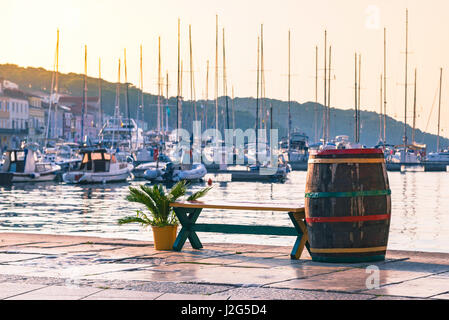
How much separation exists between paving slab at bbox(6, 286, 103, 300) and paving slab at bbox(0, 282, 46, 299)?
11 centimetres

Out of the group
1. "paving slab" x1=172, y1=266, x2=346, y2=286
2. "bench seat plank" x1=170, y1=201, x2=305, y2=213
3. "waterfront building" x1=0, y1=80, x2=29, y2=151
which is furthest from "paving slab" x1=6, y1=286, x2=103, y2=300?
"waterfront building" x1=0, y1=80, x2=29, y2=151

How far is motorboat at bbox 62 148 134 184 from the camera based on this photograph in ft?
201

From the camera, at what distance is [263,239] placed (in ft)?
71.3

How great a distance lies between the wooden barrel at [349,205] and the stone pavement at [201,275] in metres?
0.26

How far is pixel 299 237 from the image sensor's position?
11789 mm

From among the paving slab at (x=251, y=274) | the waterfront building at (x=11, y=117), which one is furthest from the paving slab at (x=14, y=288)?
the waterfront building at (x=11, y=117)

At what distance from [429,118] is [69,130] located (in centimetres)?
8057

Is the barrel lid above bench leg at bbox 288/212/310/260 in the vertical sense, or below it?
above

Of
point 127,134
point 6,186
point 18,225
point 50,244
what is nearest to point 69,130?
point 127,134

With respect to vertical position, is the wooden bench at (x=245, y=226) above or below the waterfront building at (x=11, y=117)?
below

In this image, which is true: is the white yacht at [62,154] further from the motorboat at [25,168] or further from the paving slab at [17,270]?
the paving slab at [17,270]

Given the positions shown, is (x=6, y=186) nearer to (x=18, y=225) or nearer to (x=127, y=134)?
(x=18, y=225)

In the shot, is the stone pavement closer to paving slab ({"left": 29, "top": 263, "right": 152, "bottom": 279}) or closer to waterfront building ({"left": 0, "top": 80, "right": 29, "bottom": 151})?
paving slab ({"left": 29, "top": 263, "right": 152, "bottom": 279})

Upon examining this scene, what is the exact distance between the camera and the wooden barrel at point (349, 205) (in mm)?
10844
